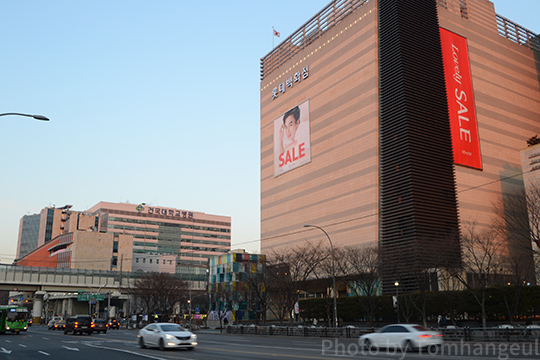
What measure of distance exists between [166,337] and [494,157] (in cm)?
7483

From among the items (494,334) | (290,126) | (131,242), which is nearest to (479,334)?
(494,334)

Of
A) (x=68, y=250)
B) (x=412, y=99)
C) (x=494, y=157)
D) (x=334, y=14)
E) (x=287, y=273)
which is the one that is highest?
(x=334, y=14)

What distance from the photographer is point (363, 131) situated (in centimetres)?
8044

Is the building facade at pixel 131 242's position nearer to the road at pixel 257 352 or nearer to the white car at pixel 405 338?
the road at pixel 257 352

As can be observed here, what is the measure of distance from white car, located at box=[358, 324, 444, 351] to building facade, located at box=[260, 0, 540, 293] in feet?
98.5

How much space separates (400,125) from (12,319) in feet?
185

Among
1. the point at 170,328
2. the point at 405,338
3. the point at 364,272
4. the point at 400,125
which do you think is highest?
the point at 400,125

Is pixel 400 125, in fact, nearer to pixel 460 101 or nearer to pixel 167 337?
pixel 460 101

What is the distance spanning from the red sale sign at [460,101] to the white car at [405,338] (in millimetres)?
57225

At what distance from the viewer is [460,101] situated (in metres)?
81.5

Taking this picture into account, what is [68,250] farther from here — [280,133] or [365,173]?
[365,173]

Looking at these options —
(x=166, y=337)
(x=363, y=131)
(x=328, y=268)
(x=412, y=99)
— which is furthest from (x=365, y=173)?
(x=166, y=337)

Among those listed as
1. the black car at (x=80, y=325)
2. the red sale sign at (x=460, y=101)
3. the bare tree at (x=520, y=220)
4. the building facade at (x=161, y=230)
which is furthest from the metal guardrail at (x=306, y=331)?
the building facade at (x=161, y=230)

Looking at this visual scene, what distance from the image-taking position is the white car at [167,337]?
23961 mm
